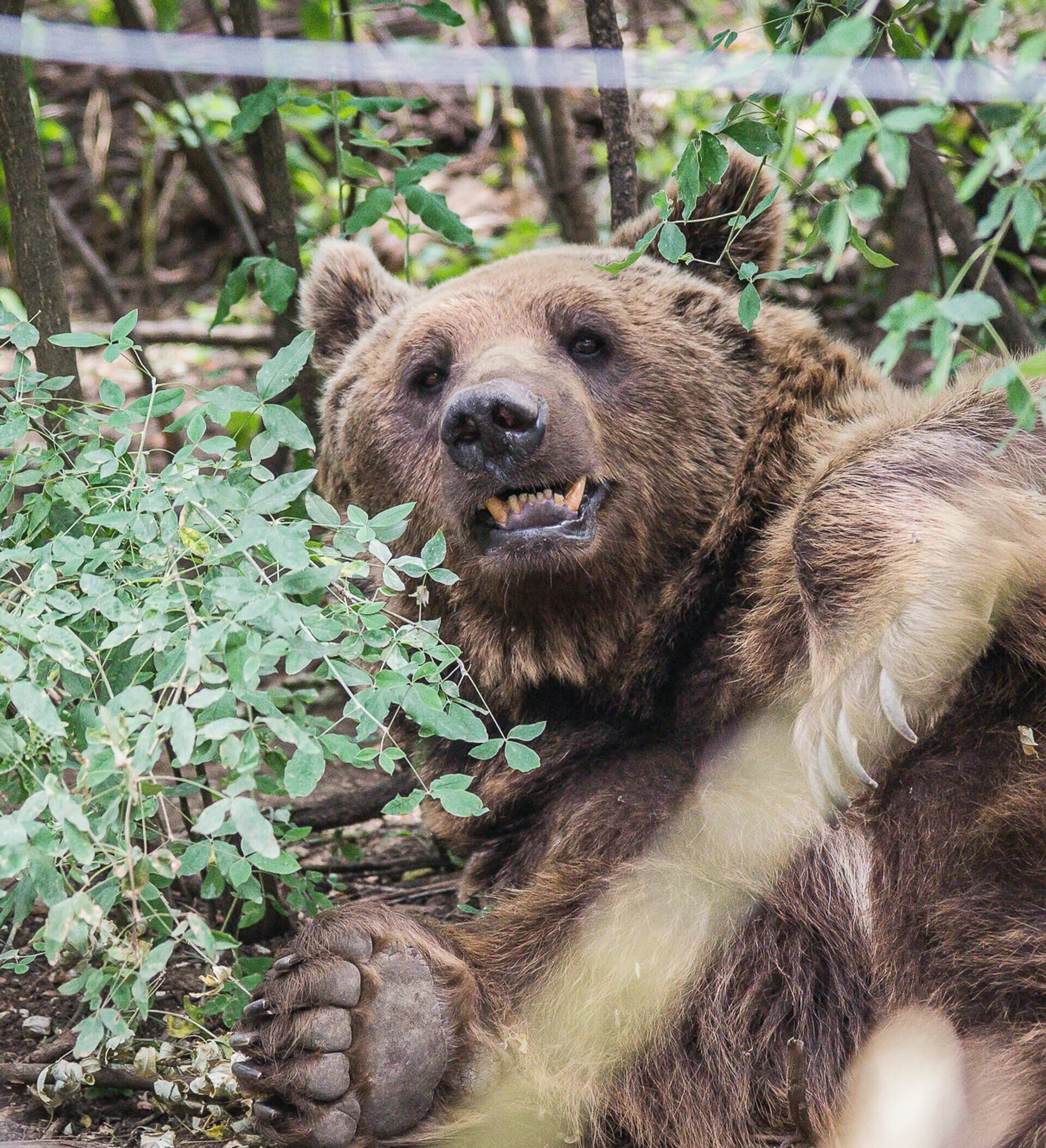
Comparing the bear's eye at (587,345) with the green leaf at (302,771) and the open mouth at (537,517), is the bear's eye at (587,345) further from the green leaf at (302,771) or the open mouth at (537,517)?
the green leaf at (302,771)

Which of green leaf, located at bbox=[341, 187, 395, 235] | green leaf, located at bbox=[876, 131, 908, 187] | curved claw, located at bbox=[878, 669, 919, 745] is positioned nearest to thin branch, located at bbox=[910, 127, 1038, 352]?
green leaf, located at bbox=[341, 187, 395, 235]

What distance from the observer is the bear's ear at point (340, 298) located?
181 inches

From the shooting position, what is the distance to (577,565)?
3436 millimetres

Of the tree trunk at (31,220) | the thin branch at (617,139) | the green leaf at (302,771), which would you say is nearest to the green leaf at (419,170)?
the thin branch at (617,139)

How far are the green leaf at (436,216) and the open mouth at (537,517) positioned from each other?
1.30 meters

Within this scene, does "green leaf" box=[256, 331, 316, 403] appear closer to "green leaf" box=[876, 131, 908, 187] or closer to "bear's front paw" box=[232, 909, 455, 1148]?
"bear's front paw" box=[232, 909, 455, 1148]

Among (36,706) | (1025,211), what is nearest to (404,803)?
(36,706)

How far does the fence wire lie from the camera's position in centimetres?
227

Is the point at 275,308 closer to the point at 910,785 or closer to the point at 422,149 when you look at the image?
the point at 910,785

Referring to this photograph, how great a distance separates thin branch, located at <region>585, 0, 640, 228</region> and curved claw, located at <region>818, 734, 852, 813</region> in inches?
101

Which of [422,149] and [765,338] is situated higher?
[765,338]

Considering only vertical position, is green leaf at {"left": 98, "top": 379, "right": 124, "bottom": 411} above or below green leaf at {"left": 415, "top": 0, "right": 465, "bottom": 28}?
below

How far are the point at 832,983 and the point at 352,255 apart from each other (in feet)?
9.59

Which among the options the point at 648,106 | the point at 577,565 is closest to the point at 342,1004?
the point at 577,565
